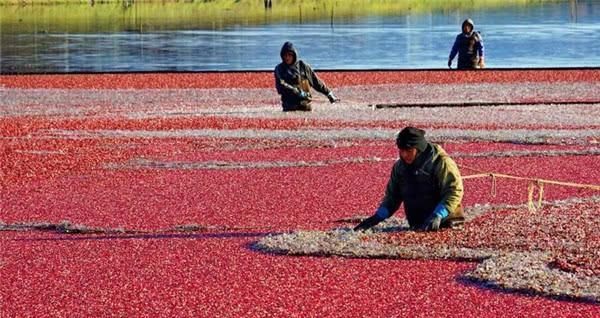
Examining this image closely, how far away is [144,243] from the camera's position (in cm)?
1176

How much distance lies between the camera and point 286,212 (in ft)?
44.5

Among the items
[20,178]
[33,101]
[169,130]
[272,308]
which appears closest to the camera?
[272,308]

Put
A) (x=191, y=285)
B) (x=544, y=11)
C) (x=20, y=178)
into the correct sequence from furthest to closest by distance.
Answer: (x=544, y=11)
(x=20, y=178)
(x=191, y=285)

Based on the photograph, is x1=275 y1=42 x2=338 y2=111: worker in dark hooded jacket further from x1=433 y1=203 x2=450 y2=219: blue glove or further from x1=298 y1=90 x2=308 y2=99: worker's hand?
x1=433 y1=203 x2=450 y2=219: blue glove

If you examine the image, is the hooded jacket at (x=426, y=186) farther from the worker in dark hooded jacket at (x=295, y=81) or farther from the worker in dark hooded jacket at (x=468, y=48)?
the worker in dark hooded jacket at (x=468, y=48)

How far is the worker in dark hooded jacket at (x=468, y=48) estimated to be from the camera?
98.0 ft

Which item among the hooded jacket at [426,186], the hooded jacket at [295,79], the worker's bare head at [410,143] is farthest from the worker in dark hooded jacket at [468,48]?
the worker's bare head at [410,143]

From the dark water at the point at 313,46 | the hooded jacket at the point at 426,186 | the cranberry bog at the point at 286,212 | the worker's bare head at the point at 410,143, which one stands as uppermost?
the worker's bare head at the point at 410,143

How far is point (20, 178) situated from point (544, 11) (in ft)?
254

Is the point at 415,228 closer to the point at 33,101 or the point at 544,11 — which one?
the point at 33,101

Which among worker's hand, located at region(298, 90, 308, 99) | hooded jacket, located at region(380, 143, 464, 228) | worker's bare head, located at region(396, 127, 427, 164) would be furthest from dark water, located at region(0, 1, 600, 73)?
worker's bare head, located at region(396, 127, 427, 164)

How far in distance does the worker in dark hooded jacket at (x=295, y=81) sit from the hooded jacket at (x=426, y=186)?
11.2 metres

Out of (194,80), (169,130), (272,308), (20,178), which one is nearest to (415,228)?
(272,308)

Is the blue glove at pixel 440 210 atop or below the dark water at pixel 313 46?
atop
